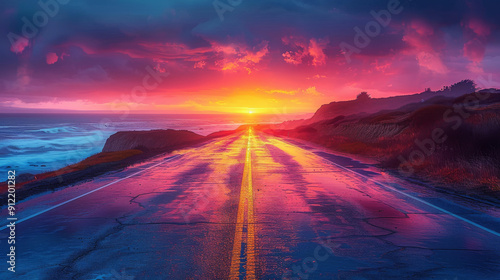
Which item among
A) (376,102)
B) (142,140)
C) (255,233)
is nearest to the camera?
(255,233)

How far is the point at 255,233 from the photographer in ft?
20.1

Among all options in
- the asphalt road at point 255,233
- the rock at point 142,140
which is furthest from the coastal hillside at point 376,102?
the asphalt road at point 255,233

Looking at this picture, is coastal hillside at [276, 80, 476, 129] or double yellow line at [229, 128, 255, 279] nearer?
double yellow line at [229, 128, 255, 279]

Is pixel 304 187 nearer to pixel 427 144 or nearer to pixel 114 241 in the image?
pixel 114 241

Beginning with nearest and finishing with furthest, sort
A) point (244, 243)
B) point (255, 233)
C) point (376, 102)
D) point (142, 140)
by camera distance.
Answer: point (244, 243) → point (255, 233) → point (142, 140) → point (376, 102)

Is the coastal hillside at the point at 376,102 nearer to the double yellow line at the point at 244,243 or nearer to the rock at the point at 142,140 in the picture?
the rock at the point at 142,140

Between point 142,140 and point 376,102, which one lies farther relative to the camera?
point 376,102

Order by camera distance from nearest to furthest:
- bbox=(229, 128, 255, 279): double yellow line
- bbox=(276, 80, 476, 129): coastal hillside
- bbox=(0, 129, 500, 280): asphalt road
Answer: bbox=(229, 128, 255, 279): double yellow line < bbox=(0, 129, 500, 280): asphalt road < bbox=(276, 80, 476, 129): coastal hillside

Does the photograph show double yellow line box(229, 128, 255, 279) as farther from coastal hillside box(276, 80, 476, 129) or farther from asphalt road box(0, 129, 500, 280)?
coastal hillside box(276, 80, 476, 129)

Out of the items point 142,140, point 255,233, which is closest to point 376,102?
point 142,140

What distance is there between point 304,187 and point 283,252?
19.6 feet

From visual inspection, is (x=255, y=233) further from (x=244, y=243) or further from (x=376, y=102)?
(x=376, y=102)

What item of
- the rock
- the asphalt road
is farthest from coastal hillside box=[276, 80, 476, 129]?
the asphalt road

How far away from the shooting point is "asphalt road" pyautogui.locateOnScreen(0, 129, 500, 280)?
4574mm
